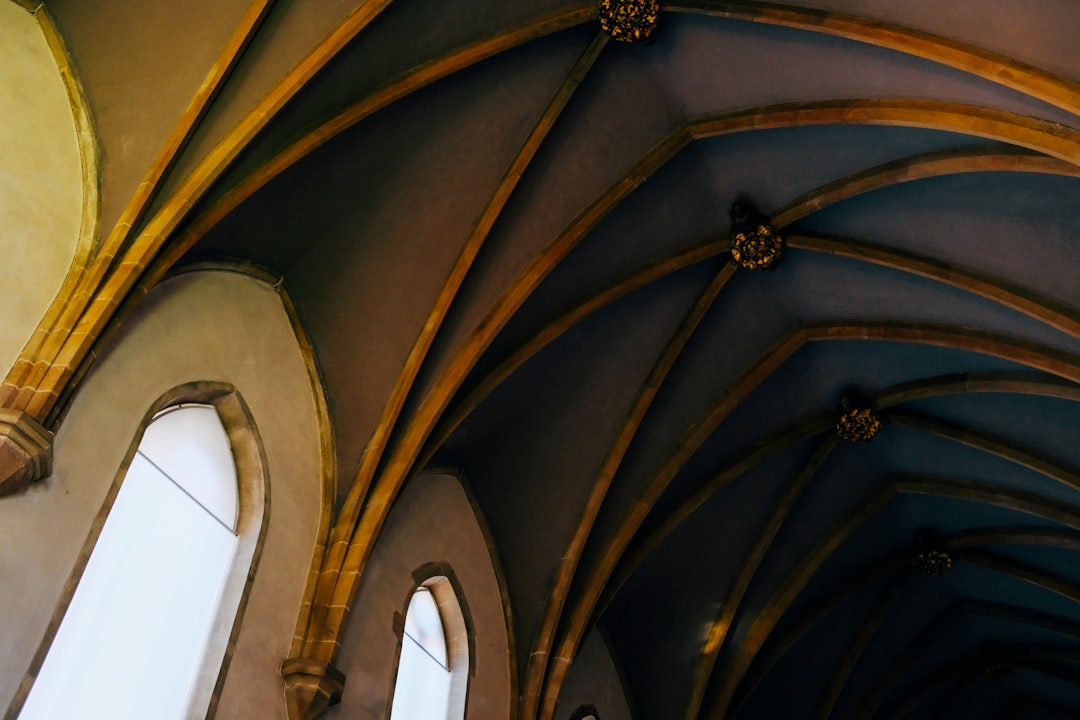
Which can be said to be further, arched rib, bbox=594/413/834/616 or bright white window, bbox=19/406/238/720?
arched rib, bbox=594/413/834/616

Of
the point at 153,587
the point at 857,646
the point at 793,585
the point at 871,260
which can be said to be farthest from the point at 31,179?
the point at 857,646

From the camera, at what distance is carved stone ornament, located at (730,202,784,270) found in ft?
38.3

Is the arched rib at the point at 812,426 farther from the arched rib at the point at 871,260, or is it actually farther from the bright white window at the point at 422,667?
the bright white window at the point at 422,667

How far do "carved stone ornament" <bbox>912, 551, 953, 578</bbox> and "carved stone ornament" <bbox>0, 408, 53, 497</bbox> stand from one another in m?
13.1

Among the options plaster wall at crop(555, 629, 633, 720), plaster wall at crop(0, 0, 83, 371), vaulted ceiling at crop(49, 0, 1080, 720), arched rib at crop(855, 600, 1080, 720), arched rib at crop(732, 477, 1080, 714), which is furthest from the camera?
arched rib at crop(855, 600, 1080, 720)

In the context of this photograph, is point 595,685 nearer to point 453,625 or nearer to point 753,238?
point 453,625

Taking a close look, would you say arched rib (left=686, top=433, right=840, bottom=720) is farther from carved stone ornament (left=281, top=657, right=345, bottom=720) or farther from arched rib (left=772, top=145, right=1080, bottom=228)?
carved stone ornament (left=281, top=657, right=345, bottom=720)

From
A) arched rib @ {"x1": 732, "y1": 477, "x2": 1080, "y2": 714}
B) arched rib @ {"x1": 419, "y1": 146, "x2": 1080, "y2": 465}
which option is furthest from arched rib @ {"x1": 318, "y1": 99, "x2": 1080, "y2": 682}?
arched rib @ {"x1": 732, "y1": 477, "x2": 1080, "y2": 714}

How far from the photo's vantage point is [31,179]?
7.51 meters

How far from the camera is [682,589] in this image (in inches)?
563

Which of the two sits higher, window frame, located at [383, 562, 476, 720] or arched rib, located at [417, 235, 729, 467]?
arched rib, located at [417, 235, 729, 467]

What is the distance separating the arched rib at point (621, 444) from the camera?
11.9 meters

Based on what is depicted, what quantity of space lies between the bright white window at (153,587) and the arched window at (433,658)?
2423 millimetres

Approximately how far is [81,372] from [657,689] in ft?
32.2
